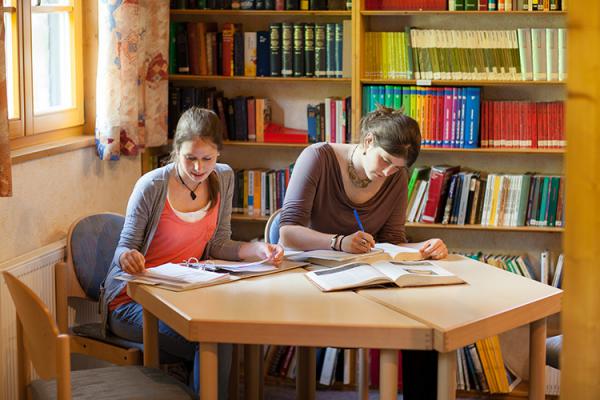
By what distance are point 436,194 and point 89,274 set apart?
163 cm

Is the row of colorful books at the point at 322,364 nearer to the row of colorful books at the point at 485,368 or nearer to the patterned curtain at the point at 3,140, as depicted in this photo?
the row of colorful books at the point at 485,368

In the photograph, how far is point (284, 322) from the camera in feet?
7.38

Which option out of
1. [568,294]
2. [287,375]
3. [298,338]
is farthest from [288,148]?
[568,294]

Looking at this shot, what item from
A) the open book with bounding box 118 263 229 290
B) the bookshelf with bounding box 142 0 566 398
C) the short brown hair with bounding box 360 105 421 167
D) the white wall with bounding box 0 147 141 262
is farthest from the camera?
the bookshelf with bounding box 142 0 566 398

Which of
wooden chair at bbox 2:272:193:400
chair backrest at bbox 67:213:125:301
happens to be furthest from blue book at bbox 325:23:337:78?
wooden chair at bbox 2:272:193:400

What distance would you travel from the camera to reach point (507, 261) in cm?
409

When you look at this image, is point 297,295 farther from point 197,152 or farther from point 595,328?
point 595,328

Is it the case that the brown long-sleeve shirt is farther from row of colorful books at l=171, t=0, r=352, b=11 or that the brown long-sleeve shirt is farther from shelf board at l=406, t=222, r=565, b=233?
row of colorful books at l=171, t=0, r=352, b=11

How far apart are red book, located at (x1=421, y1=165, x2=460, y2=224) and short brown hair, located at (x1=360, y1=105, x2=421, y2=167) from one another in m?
1.12

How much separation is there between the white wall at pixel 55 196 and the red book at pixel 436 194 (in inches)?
51.9

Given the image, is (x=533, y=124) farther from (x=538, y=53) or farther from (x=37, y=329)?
(x=37, y=329)

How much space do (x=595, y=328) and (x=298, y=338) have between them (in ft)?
3.28

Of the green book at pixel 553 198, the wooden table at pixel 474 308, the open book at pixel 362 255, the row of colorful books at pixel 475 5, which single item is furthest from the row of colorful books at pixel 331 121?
the wooden table at pixel 474 308

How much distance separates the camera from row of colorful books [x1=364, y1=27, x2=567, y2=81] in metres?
3.97
